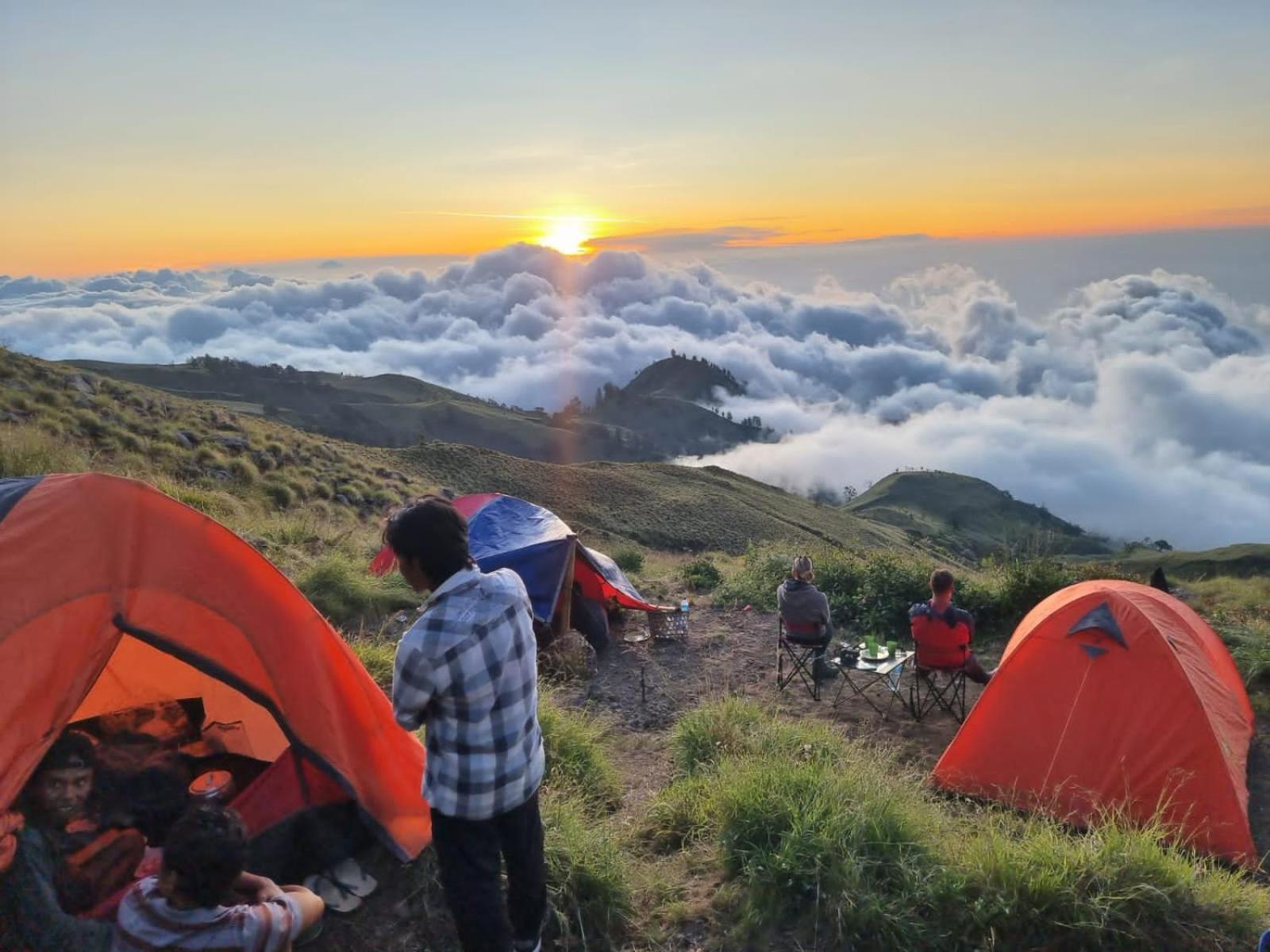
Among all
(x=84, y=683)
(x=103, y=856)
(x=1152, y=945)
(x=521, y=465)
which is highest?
(x=84, y=683)

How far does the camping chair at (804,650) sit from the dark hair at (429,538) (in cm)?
613

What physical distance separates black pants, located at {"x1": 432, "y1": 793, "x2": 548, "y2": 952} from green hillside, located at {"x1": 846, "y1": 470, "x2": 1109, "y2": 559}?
338ft

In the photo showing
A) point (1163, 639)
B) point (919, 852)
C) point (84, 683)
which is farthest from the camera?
point (1163, 639)

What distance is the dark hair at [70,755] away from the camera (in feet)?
12.1

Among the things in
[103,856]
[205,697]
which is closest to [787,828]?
[103,856]

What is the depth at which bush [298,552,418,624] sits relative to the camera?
9812 mm

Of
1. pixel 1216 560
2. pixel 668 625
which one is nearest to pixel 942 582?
pixel 668 625

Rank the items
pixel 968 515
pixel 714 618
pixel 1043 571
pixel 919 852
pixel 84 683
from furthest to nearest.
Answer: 1. pixel 968 515
2. pixel 714 618
3. pixel 1043 571
4. pixel 919 852
5. pixel 84 683

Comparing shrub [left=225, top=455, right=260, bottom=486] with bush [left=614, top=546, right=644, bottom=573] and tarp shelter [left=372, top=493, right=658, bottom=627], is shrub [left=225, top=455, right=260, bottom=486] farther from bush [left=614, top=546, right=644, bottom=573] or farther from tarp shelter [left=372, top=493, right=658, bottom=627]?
tarp shelter [left=372, top=493, right=658, bottom=627]

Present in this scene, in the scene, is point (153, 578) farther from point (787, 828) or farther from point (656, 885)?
point (787, 828)

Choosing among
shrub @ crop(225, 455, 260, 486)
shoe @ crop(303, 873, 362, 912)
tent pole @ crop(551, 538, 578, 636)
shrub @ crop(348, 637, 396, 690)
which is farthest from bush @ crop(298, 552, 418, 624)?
shrub @ crop(225, 455, 260, 486)

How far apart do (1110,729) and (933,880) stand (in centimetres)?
255

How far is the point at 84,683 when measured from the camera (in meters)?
3.56

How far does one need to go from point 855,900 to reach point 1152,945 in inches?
51.7
